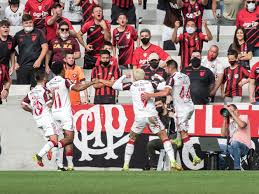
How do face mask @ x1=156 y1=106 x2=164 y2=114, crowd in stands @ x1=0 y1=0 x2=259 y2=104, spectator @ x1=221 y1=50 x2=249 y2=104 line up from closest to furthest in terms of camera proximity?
face mask @ x1=156 y1=106 x2=164 y2=114 < crowd in stands @ x1=0 y1=0 x2=259 y2=104 < spectator @ x1=221 y1=50 x2=249 y2=104

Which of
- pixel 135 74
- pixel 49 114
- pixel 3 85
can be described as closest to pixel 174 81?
pixel 135 74

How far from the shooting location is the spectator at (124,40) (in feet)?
81.0

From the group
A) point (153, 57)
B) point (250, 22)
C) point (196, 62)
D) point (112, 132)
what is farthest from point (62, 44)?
point (250, 22)

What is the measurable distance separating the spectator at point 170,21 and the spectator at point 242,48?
169 cm

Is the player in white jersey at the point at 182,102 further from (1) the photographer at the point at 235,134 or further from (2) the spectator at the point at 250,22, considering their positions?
(2) the spectator at the point at 250,22

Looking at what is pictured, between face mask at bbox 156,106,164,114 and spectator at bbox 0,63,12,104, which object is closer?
face mask at bbox 156,106,164,114

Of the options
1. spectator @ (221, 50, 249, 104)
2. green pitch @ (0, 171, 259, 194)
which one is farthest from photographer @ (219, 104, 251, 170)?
green pitch @ (0, 171, 259, 194)

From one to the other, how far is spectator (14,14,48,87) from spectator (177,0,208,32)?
3.12 metres

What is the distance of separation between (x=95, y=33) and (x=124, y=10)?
1285 millimetres

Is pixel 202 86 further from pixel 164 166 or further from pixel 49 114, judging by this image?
pixel 49 114

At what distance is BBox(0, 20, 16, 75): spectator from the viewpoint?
2417 cm

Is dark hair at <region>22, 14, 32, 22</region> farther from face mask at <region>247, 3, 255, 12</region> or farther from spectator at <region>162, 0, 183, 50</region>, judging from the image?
face mask at <region>247, 3, 255, 12</region>

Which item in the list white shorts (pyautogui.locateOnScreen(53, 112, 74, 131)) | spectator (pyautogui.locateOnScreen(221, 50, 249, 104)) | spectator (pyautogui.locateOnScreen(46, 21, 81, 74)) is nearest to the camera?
white shorts (pyautogui.locateOnScreen(53, 112, 74, 131))

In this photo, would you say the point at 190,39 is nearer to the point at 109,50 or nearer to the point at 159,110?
the point at 109,50
